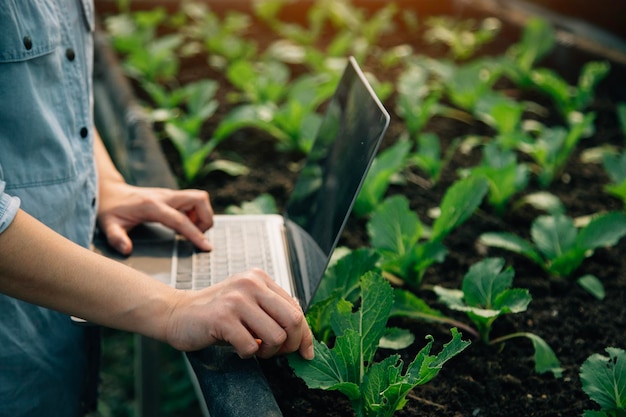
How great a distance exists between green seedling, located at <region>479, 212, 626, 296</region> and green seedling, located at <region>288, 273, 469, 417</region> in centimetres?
57

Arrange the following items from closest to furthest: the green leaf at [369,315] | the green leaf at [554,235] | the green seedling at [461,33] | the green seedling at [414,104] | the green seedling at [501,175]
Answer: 1. the green leaf at [369,315]
2. the green leaf at [554,235]
3. the green seedling at [501,175]
4. the green seedling at [414,104]
5. the green seedling at [461,33]

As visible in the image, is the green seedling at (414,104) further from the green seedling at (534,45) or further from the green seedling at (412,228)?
the green seedling at (412,228)

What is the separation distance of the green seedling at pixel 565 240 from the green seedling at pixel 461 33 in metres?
1.91

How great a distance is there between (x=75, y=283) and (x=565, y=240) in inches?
41.7

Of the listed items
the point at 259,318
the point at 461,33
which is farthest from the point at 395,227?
the point at 461,33

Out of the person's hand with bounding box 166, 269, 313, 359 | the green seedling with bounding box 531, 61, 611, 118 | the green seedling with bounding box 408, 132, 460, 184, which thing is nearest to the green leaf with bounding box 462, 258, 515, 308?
the person's hand with bounding box 166, 269, 313, 359

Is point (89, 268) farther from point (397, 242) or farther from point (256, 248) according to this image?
point (397, 242)

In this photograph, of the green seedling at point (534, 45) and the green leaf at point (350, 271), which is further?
the green seedling at point (534, 45)

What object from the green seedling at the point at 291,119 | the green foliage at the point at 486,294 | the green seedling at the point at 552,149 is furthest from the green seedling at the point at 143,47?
the green foliage at the point at 486,294

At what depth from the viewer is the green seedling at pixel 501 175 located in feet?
6.05

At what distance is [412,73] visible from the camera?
8.98 feet

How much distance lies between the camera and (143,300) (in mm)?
990

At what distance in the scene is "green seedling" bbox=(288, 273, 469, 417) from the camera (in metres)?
1.03

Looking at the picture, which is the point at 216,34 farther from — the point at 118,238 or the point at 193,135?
the point at 118,238
